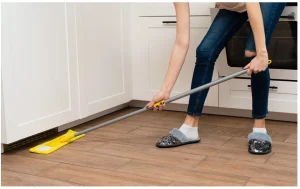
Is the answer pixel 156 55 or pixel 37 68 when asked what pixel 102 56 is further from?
pixel 37 68

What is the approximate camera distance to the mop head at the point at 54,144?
6.11 ft

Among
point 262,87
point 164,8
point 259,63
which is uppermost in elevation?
point 164,8

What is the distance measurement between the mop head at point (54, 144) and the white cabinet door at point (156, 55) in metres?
0.64

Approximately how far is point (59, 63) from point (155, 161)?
0.64 metres

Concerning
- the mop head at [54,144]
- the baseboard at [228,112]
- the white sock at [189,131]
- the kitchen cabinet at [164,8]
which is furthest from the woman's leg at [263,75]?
the mop head at [54,144]

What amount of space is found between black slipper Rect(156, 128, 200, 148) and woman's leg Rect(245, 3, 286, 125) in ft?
A: 0.99

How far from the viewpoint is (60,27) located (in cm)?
202

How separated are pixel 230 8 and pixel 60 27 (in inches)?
28.9

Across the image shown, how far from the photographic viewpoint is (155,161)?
173cm

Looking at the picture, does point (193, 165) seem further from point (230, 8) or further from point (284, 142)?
point (230, 8)

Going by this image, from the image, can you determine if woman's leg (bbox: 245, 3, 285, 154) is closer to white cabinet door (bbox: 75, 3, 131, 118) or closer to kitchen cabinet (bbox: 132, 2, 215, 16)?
kitchen cabinet (bbox: 132, 2, 215, 16)

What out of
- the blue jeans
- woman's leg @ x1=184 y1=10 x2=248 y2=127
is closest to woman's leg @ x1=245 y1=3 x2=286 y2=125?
the blue jeans

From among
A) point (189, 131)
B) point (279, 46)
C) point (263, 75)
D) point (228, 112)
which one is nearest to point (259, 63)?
point (263, 75)

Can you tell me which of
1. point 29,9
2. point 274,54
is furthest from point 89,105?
point 274,54
